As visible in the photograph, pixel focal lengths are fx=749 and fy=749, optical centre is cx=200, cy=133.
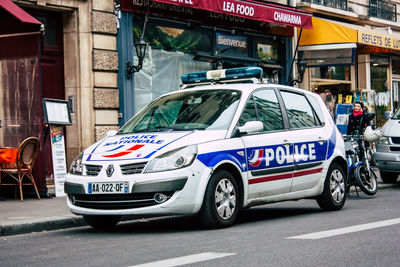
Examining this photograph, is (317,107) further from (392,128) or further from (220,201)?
(392,128)

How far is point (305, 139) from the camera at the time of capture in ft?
32.5

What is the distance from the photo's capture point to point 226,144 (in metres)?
8.57

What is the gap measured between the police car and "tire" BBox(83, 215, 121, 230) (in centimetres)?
2

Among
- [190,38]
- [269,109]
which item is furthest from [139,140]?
[190,38]

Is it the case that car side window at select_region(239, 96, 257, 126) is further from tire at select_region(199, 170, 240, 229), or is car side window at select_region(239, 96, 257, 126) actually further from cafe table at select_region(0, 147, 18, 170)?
cafe table at select_region(0, 147, 18, 170)

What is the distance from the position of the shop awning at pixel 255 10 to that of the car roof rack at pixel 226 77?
5622mm

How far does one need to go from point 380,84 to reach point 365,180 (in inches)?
601

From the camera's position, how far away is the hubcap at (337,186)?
34.0ft

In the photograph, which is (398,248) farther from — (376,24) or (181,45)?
(376,24)

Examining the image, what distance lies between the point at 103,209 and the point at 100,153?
2.13ft

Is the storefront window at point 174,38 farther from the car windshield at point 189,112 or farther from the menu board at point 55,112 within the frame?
the car windshield at point 189,112

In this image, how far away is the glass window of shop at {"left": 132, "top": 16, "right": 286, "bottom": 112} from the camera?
17.1m

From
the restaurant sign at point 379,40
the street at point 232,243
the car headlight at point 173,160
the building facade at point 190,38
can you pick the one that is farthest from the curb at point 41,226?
the restaurant sign at point 379,40

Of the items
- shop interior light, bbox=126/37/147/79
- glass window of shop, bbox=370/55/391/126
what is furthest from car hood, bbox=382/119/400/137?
glass window of shop, bbox=370/55/391/126
